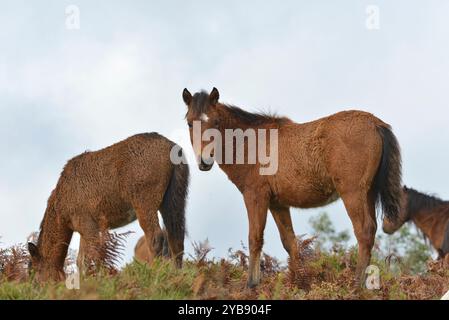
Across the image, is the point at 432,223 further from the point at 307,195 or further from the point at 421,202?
the point at 307,195

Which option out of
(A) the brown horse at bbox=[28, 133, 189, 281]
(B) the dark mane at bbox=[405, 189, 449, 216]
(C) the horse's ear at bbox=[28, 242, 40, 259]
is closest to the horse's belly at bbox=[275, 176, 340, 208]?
(A) the brown horse at bbox=[28, 133, 189, 281]

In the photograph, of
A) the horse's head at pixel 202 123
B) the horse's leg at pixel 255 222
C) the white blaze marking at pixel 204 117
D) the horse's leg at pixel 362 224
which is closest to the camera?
the horse's leg at pixel 362 224

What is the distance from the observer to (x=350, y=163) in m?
10.0

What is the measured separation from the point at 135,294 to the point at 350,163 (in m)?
3.72

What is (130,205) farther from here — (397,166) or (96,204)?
(397,166)

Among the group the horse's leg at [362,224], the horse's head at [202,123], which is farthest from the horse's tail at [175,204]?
the horse's leg at [362,224]

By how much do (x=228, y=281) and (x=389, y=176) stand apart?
2.65 metres

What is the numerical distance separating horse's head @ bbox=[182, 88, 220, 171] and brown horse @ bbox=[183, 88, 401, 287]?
14 mm

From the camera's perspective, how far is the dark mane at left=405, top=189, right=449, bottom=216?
22.1 metres

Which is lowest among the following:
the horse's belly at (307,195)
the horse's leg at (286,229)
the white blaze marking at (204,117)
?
the horse's leg at (286,229)

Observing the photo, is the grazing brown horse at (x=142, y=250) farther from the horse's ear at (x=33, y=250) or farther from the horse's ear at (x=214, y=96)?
the horse's ear at (x=214, y=96)

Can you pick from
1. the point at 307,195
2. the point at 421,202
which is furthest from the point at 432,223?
the point at 307,195

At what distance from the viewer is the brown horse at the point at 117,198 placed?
39.3 feet

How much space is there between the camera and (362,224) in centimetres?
995
